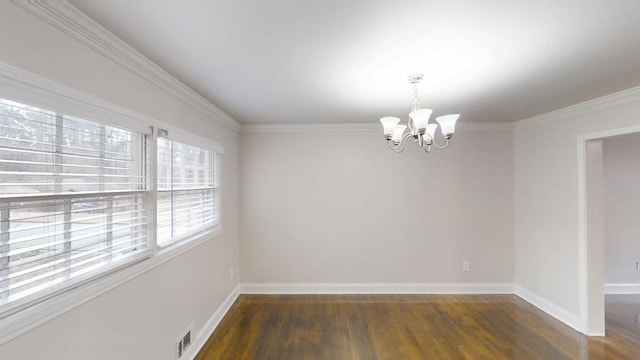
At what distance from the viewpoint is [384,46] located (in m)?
1.73

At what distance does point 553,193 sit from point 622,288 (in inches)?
77.8

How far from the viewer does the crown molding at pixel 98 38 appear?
1.23 metres

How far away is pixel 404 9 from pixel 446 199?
3.32 meters

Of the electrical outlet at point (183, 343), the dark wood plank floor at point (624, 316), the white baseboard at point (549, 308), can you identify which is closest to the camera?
the electrical outlet at point (183, 343)

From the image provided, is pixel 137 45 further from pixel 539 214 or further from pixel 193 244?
pixel 539 214

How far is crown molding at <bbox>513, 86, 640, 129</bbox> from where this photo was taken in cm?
263

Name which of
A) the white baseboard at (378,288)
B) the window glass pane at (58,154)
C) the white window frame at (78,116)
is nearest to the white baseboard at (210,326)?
the white baseboard at (378,288)

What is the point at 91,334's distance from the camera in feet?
4.86

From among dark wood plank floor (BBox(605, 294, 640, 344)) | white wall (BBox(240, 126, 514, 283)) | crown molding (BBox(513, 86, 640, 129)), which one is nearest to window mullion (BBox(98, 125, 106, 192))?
Result: white wall (BBox(240, 126, 514, 283))

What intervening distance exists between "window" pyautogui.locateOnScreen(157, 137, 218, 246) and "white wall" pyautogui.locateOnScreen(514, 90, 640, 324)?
3.95 metres

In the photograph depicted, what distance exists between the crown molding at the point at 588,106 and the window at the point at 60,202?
13.4 ft

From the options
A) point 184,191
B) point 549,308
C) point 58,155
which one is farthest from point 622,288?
point 58,155

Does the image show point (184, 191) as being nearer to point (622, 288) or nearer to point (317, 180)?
point (317, 180)

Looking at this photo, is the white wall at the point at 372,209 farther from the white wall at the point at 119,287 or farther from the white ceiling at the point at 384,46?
the white ceiling at the point at 384,46
